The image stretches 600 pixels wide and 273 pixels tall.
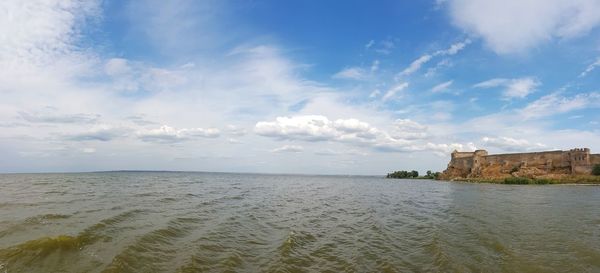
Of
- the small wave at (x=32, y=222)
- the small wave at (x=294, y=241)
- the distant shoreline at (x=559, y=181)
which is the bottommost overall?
the small wave at (x=294, y=241)

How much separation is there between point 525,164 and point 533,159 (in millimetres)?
1976

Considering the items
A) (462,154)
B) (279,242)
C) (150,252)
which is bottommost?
(279,242)

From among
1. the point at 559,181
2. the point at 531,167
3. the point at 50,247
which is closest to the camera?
the point at 50,247

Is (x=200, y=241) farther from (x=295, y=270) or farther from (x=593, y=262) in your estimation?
(x=593, y=262)

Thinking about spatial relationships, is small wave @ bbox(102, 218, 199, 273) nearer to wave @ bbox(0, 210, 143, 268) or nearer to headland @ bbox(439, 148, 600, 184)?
wave @ bbox(0, 210, 143, 268)

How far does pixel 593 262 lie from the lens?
389 inches

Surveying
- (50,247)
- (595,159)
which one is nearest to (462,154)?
(595,159)

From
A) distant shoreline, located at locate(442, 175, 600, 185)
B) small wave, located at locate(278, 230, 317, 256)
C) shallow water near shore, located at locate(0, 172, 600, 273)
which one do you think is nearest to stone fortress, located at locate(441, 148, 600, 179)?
distant shoreline, located at locate(442, 175, 600, 185)

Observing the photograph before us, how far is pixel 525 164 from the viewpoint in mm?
78375

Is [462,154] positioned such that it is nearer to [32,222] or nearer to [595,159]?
[595,159]

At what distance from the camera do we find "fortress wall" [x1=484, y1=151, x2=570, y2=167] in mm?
73062

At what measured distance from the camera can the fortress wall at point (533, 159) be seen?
73.1 meters

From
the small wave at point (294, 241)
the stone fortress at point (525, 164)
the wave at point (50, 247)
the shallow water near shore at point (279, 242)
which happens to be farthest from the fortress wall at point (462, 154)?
the wave at point (50, 247)

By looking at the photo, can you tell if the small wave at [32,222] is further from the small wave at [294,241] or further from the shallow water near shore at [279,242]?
the small wave at [294,241]
